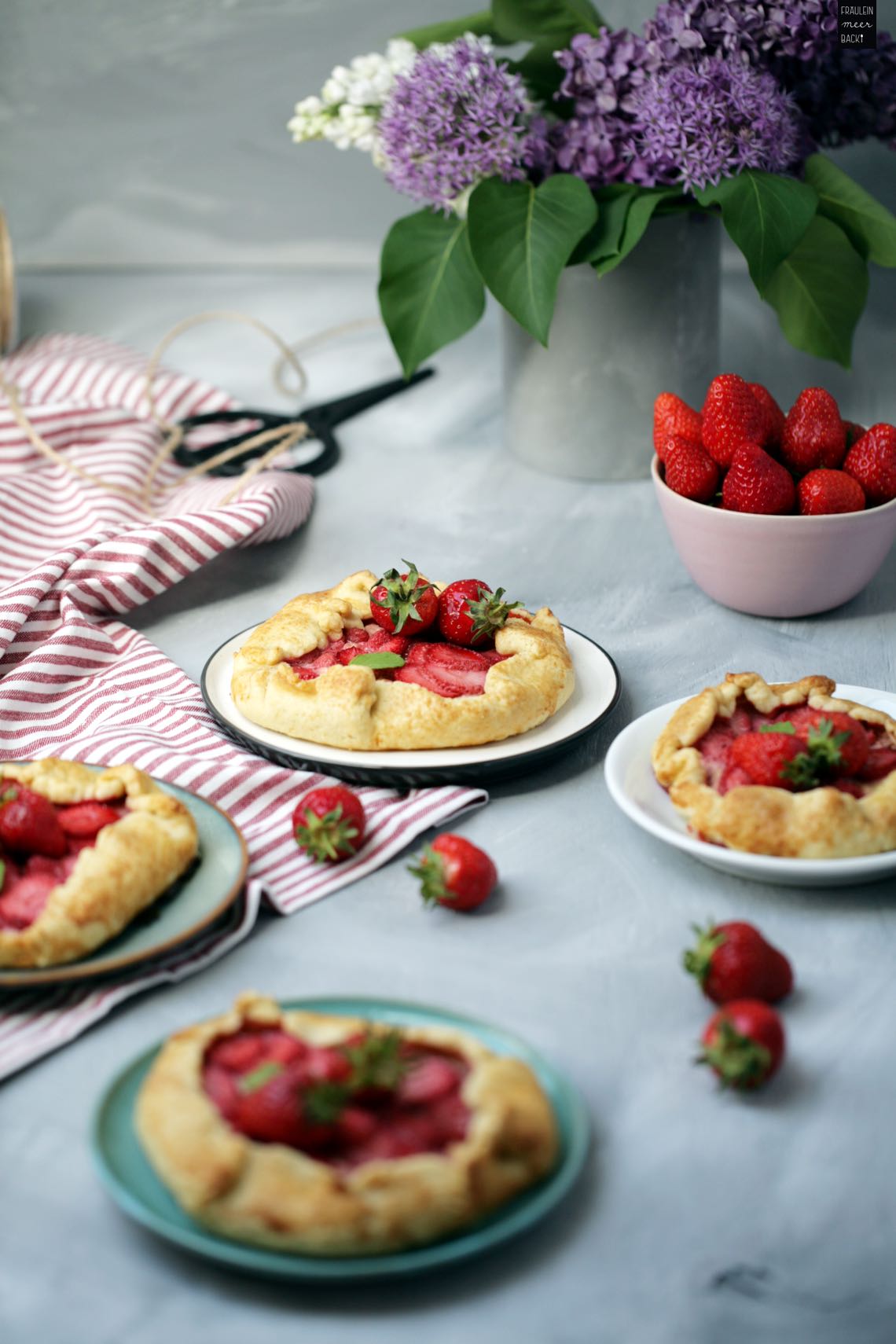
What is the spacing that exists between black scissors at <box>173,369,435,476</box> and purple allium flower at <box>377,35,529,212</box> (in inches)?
16.0

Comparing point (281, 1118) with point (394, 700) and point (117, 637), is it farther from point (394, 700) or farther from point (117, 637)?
point (117, 637)

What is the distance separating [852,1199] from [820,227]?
138 cm

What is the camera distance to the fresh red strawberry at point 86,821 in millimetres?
1121

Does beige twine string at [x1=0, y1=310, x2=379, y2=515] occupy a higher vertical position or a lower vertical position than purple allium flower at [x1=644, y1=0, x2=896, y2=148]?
lower

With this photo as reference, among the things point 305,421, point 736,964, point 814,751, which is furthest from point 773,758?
point 305,421

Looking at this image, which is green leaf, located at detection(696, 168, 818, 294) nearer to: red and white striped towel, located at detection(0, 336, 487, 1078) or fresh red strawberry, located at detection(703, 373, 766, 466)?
fresh red strawberry, located at detection(703, 373, 766, 466)

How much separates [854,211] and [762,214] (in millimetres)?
244

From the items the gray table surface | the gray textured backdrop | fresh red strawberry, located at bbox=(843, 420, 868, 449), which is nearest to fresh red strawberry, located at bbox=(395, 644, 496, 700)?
the gray table surface

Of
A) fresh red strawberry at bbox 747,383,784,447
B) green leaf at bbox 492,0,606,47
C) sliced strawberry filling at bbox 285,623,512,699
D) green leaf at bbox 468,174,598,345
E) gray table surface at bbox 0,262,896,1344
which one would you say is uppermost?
green leaf at bbox 492,0,606,47

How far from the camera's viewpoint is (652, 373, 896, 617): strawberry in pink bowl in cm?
152

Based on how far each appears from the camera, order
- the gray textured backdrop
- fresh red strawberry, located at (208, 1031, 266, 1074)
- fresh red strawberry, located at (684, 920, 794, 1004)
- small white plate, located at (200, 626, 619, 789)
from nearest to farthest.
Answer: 1. fresh red strawberry, located at (208, 1031, 266, 1074)
2. fresh red strawberry, located at (684, 920, 794, 1004)
3. small white plate, located at (200, 626, 619, 789)
4. the gray textured backdrop

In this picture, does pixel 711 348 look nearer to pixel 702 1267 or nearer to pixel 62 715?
pixel 62 715

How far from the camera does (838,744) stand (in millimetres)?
1156

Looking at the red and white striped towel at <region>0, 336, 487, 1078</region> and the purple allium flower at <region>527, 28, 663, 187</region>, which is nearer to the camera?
the red and white striped towel at <region>0, 336, 487, 1078</region>
